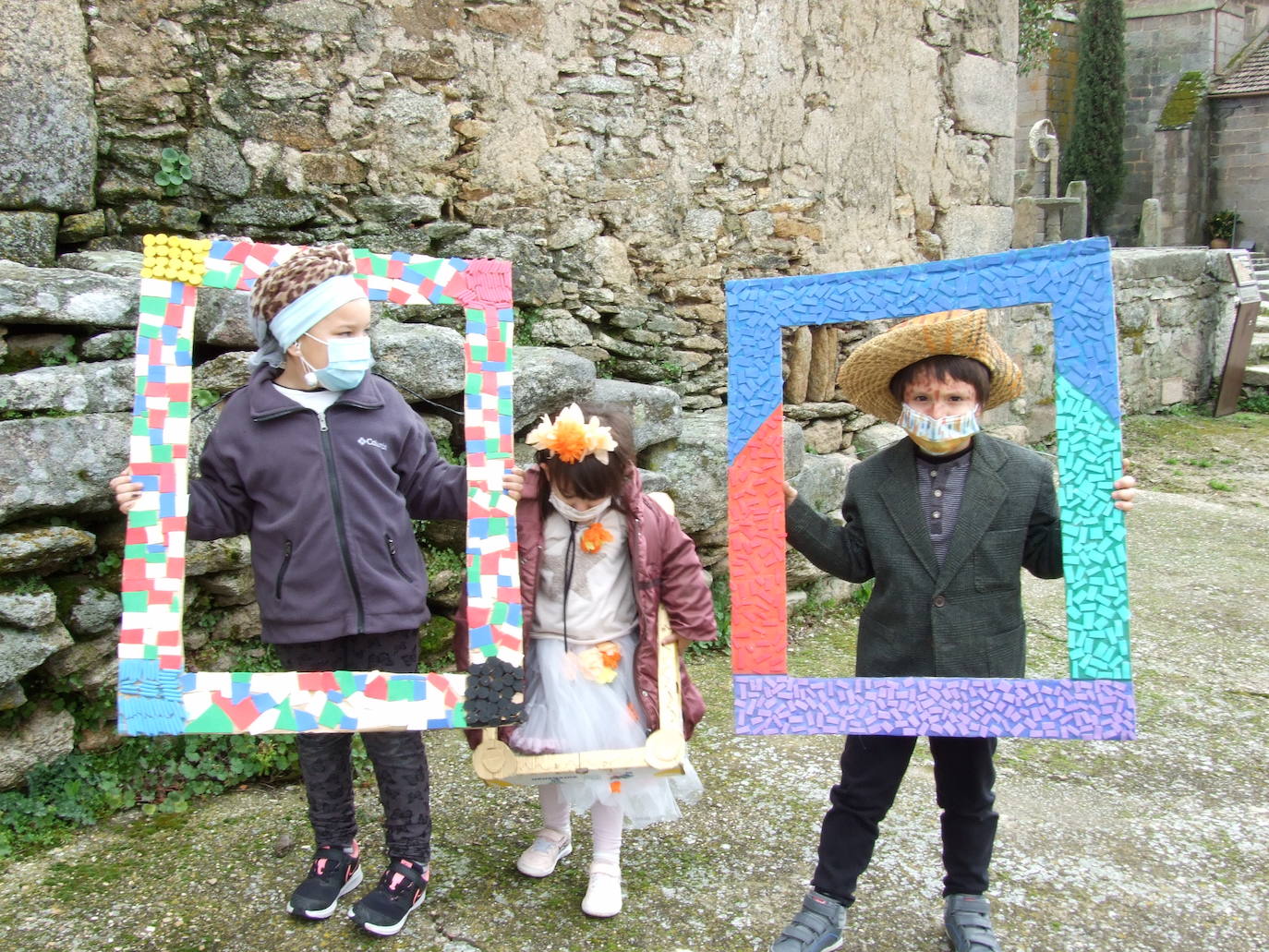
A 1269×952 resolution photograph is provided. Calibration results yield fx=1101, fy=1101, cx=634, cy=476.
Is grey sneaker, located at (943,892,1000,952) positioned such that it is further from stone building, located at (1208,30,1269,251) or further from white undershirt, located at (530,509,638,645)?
stone building, located at (1208,30,1269,251)

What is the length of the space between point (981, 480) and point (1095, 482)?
0.23m

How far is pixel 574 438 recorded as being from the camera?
2291 millimetres

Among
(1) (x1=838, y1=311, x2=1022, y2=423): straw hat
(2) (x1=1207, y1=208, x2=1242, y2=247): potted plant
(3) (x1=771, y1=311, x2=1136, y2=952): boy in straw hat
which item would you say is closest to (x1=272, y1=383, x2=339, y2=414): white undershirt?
(3) (x1=771, y1=311, x2=1136, y2=952): boy in straw hat

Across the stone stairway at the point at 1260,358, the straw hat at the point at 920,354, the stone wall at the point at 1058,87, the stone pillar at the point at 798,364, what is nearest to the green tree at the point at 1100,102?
the stone wall at the point at 1058,87

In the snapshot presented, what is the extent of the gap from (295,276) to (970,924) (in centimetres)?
199

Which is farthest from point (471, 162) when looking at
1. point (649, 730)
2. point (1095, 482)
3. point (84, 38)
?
point (1095, 482)

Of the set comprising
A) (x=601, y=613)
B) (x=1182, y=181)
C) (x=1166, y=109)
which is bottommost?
(x=601, y=613)

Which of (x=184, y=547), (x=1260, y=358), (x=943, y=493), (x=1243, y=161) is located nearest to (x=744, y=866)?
(x=943, y=493)

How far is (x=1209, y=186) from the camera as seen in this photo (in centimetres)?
2034

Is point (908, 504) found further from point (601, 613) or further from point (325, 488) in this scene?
point (325, 488)

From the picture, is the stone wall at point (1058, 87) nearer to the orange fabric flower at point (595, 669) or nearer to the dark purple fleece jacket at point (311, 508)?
the orange fabric flower at point (595, 669)

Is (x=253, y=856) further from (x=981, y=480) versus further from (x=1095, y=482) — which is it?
(x=1095, y=482)

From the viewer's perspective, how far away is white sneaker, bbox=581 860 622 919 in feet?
8.25

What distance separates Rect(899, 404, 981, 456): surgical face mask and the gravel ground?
3.71ft
